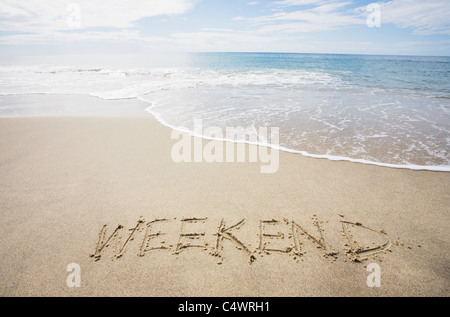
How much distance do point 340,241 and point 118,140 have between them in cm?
527

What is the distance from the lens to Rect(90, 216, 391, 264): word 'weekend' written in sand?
8.70ft

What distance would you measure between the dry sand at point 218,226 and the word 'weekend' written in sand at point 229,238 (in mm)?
14

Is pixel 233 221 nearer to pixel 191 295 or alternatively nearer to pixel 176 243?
pixel 176 243

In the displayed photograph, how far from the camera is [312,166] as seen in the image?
4.40m
